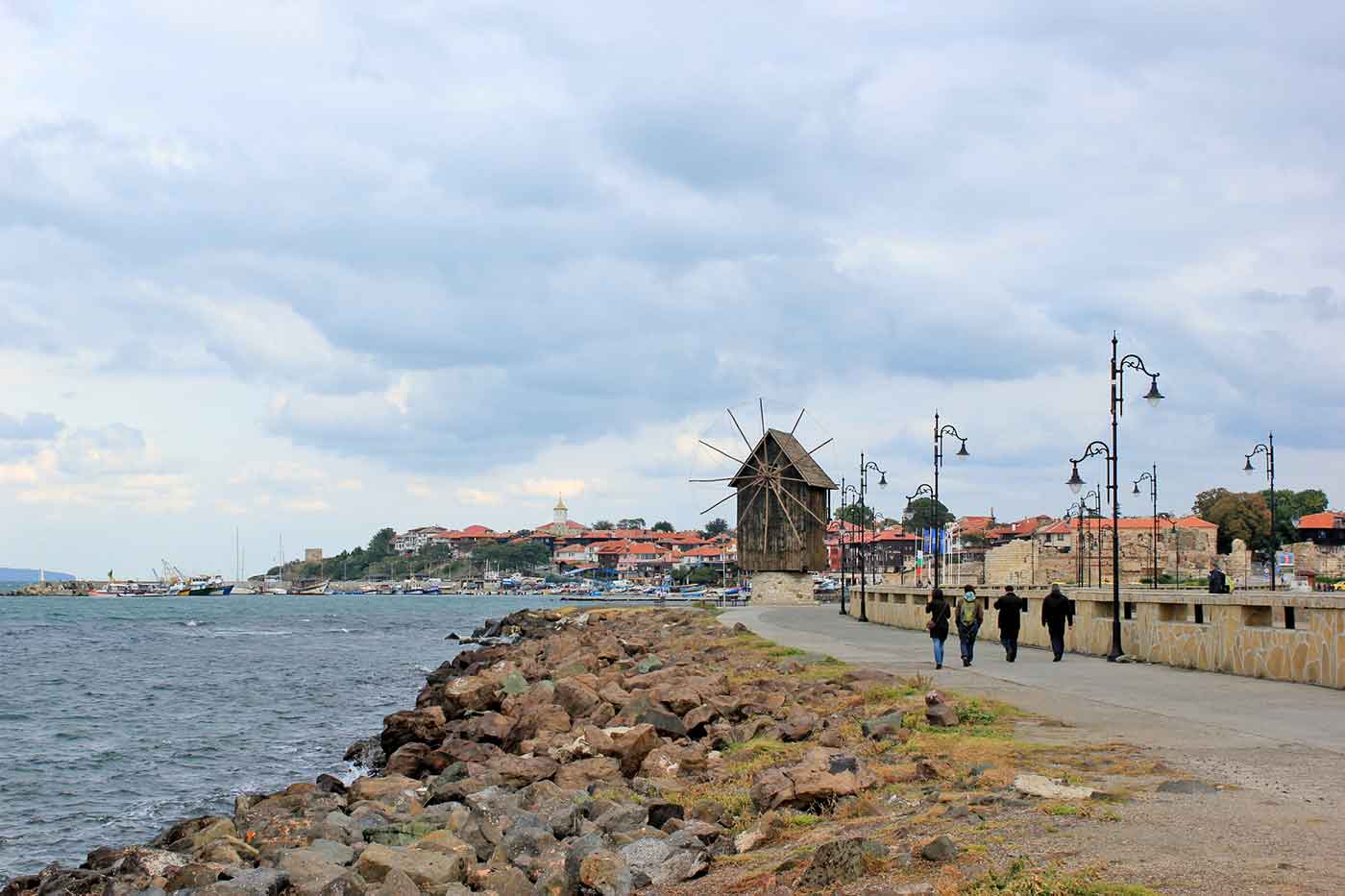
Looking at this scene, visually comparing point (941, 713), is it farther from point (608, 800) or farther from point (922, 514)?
point (922, 514)

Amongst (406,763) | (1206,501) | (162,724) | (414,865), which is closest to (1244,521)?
(1206,501)

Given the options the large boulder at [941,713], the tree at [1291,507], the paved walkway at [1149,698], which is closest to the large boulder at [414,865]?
the large boulder at [941,713]

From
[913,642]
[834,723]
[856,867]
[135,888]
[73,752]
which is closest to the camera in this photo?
[856,867]

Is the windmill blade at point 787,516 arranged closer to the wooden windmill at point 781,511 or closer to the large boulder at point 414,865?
the wooden windmill at point 781,511

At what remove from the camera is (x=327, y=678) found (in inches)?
1725

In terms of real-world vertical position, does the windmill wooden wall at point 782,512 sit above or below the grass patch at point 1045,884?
above

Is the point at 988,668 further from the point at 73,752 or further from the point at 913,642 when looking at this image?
the point at 73,752

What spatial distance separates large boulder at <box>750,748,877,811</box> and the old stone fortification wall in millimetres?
9838

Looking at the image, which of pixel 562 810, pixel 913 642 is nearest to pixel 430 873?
pixel 562 810

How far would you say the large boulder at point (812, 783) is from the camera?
10.3m

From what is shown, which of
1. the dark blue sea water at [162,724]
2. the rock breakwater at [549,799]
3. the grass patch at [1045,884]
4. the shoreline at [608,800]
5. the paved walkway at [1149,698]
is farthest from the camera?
the dark blue sea water at [162,724]

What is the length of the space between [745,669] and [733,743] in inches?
341

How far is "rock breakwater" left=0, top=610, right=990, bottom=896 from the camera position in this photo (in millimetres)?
10109

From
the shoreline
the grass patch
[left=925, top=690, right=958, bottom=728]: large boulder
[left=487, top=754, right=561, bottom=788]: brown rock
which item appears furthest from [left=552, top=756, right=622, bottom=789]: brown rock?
the grass patch
